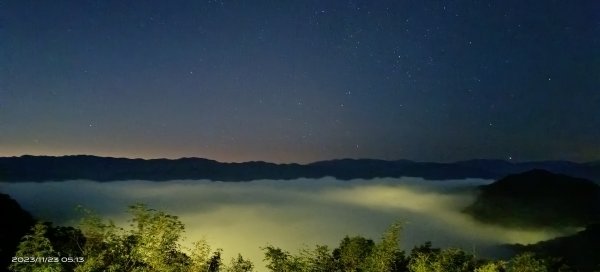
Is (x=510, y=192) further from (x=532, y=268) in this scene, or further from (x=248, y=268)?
(x=248, y=268)

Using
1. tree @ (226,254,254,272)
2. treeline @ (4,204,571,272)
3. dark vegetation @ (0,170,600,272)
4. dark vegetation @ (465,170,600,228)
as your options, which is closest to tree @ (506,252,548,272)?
dark vegetation @ (0,170,600,272)

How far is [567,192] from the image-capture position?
18500 centimetres

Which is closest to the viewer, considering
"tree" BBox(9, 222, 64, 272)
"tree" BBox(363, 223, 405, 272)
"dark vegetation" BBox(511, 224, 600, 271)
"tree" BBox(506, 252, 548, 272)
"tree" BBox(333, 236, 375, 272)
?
"tree" BBox(9, 222, 64, 272)

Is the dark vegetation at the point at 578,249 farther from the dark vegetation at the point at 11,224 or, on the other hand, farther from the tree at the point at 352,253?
the dark vegetation at the point at 11,224

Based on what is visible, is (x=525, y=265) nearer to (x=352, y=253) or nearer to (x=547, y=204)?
(x=352, y=253)

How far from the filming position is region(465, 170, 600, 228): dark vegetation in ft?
561

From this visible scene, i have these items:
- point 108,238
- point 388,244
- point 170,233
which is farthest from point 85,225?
point 388,244

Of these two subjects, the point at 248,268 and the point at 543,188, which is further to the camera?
the point at 543,188

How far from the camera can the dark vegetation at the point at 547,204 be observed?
17112 centimetres

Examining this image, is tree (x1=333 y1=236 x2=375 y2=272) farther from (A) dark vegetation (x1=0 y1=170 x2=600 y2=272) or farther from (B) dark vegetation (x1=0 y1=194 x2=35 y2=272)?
(B) dark vegetation (x1=0 y1=194 x2=35 y2=272)

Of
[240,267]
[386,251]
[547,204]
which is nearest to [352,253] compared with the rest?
[386,251]

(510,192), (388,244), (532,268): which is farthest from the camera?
(510,192)

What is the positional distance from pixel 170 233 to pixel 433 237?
18735 centimetres

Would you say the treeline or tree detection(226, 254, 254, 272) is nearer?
the treeline
